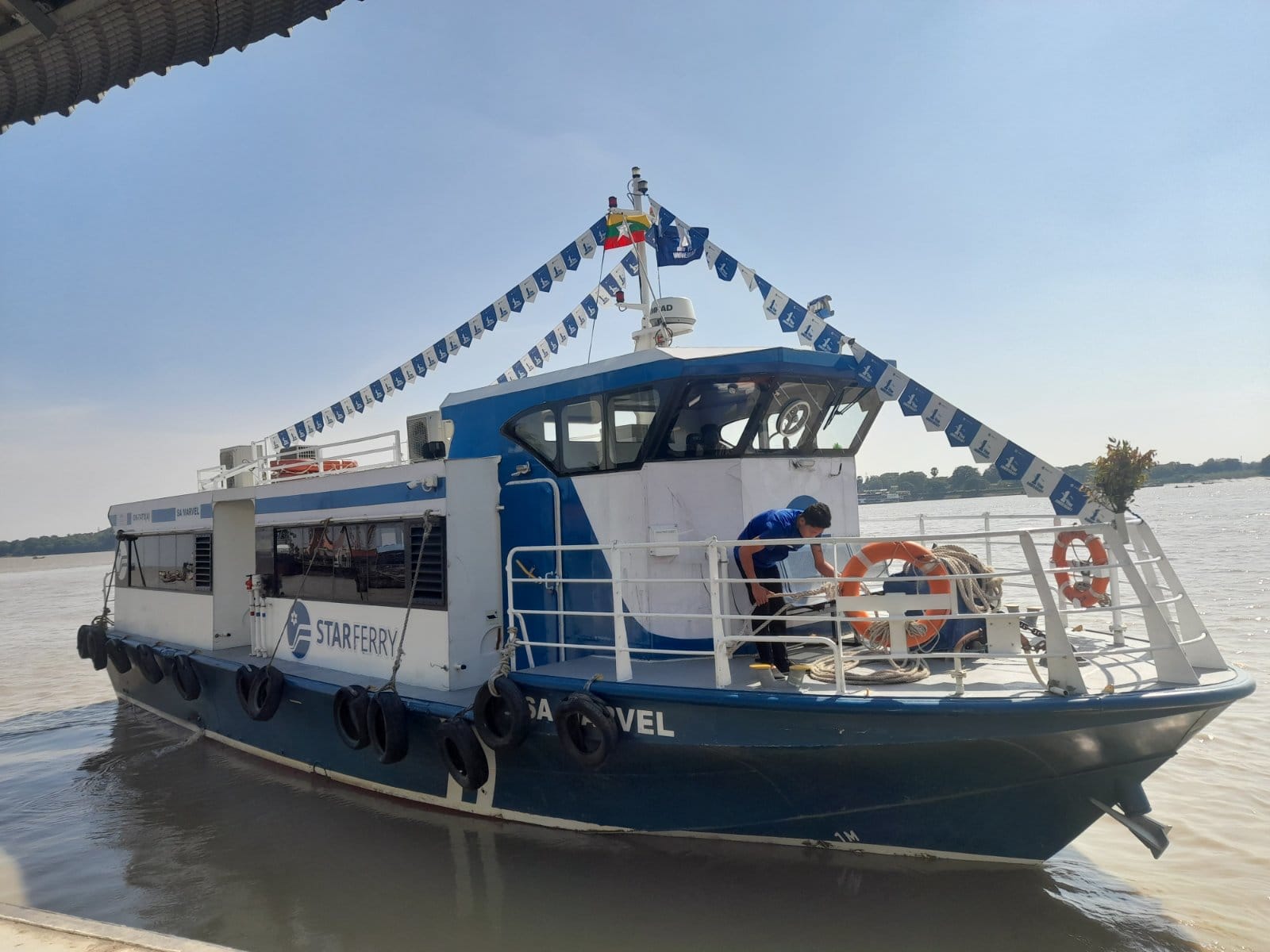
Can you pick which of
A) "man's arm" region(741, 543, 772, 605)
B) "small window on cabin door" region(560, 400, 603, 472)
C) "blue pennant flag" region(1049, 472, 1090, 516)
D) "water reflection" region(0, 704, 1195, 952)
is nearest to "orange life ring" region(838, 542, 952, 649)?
"man's arm" region(741, 543, 772, 605)

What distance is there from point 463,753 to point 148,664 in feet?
23.5

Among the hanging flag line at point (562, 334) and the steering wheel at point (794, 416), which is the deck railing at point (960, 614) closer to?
the steering wheel at point (794, 416)

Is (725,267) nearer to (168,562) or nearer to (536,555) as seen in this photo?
(536,555)

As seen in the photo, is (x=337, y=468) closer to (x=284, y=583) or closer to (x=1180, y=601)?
(x=284, y=583)

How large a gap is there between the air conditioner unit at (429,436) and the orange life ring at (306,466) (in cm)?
284

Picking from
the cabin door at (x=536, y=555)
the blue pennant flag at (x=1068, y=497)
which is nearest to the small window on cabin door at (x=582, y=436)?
A: the cabin door at (x=536, y=555)

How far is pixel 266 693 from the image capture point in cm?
817

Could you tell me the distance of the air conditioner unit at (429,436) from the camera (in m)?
7.44

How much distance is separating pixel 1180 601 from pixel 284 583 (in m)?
8.14

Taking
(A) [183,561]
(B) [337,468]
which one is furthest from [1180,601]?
(A) [183,561]

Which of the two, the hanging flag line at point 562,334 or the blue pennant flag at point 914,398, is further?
the hanging flag line at point 562,334

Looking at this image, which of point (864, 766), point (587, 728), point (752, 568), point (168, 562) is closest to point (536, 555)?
point (587, 728)

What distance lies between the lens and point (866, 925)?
509cm

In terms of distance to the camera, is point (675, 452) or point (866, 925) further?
point (675, 452)
